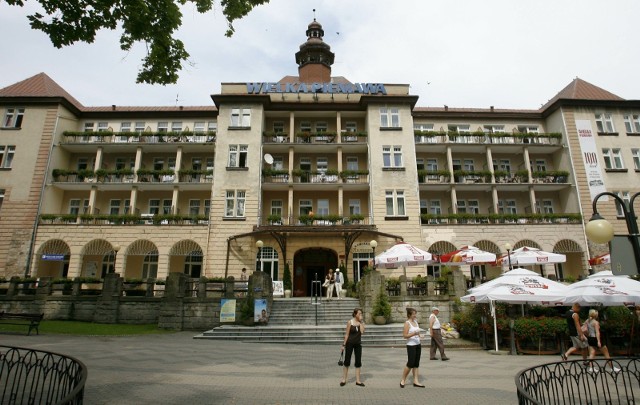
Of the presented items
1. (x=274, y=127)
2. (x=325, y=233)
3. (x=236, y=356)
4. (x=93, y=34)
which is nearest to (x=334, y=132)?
(x=274, y=127)

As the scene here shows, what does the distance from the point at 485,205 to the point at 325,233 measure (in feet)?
47.9

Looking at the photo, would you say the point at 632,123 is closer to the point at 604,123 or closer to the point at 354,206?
the point at 604,123

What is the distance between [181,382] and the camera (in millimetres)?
9844

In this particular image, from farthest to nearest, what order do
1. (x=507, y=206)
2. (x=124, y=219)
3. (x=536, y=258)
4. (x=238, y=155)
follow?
(x=507, y=206)
(x=238, y=155)
(x=124, y=219)
(x=536, y=258)

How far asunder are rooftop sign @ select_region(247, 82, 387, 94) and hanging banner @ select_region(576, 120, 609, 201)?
16577 mm

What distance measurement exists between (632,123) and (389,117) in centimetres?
2053

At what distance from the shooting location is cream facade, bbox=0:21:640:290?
29672 millimetres

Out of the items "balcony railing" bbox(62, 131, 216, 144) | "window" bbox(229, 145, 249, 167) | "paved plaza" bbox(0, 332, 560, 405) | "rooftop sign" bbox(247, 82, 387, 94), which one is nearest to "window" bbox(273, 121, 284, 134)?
"rooftop sign" bbox(247, 82, 387, 94)

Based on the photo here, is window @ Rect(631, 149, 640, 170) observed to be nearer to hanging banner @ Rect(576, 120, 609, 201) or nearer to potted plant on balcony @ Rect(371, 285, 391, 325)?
hanging banner @ Rect(576, 120, 609, 201)

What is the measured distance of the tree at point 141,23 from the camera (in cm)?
790

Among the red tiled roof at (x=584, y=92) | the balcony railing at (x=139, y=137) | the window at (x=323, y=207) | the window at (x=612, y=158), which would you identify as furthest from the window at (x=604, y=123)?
the balcony railing at (x=139, y=137)

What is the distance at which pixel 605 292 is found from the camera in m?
13.5

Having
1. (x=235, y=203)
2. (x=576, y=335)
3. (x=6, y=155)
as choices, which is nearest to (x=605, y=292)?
(x=576, y=335)

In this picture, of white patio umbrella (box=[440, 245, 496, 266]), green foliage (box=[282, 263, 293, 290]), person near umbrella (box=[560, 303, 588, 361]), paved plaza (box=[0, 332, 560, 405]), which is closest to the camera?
paved plaza (box=[0, 332, 560, 405])
